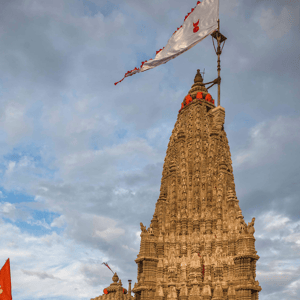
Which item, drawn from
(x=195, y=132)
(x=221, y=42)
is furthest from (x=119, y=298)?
(x=221, y=42)

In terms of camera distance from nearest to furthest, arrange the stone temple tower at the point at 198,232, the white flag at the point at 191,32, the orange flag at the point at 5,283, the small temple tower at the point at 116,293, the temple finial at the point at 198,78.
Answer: the white flag at the point at 191,32 < the orange flag at the point at 5,283 < the stone temple tower at the point at 198,232 < the small temple tower at the point at 116,293 < the temple finial at the point at 198,78

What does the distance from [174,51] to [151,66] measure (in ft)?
11.3

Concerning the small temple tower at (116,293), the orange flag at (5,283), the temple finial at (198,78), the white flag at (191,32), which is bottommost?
the small temple tower at (116,293)

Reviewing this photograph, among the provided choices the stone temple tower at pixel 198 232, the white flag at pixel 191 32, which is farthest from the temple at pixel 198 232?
the white flag at pixel 191 32

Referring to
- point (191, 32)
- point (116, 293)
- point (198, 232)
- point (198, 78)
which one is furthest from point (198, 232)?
point (198, 78)

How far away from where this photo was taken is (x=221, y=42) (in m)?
40.2

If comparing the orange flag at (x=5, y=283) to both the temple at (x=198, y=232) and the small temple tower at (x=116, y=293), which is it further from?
the small temple tower at (x=116, y=293)

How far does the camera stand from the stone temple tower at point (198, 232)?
160ft

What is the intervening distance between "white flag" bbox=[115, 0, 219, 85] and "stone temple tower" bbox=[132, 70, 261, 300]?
64.5ft

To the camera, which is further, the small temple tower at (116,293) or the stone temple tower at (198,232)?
the small temple tower at (116,293)

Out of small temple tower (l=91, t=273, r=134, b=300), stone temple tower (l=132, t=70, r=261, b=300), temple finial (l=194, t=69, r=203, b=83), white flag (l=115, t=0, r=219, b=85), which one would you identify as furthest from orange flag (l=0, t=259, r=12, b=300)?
temple finial (l=194, t=69, r=203, b=83)

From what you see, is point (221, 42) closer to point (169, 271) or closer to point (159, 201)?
point (159, 201)

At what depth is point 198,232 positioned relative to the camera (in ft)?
178

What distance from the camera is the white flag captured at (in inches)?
1583
